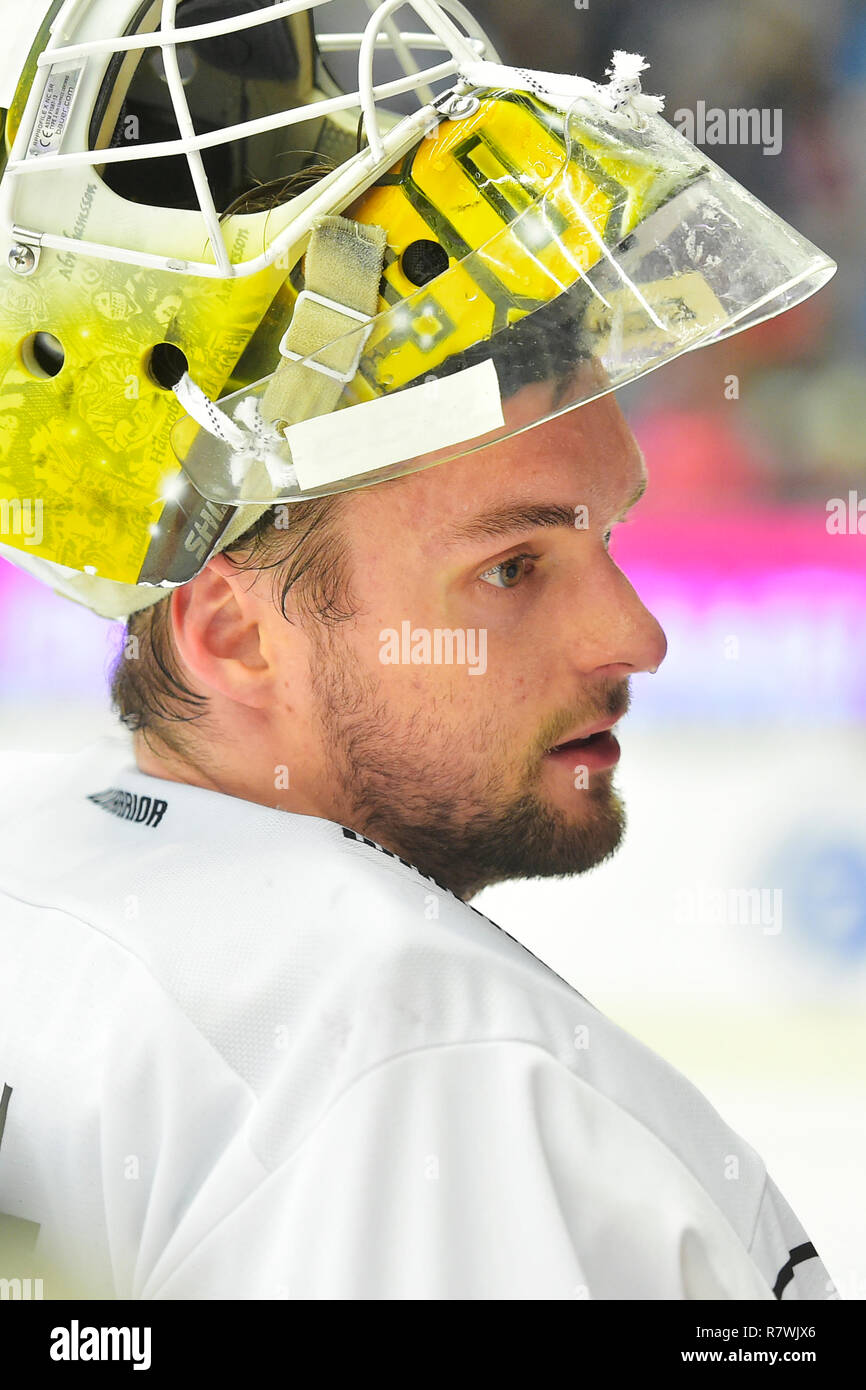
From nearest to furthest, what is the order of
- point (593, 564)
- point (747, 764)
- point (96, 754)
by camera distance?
point (593, 564)
point (96, 754)
point (747, 764)

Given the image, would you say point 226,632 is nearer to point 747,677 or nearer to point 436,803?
point 436,803

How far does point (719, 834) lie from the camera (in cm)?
219

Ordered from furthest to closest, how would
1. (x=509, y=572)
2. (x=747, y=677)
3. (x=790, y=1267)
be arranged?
(x=747, y=677) → (x=509, y=572) → (x=790, y=1267)

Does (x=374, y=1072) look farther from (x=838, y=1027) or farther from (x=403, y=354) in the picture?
(x=838, y=1027)

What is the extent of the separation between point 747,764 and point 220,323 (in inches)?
65.3

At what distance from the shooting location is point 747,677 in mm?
2371

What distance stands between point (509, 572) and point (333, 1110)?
0.40m

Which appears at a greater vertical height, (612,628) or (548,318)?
(548,318)

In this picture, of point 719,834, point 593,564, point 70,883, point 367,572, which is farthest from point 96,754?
point 719,834

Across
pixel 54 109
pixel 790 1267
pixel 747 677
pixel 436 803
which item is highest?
pixel 747 677

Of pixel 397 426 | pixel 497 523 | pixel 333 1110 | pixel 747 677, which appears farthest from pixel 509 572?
pixel 747 677

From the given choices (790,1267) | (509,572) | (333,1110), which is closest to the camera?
(333,1110)

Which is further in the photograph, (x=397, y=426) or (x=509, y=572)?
(x=509, y=572)

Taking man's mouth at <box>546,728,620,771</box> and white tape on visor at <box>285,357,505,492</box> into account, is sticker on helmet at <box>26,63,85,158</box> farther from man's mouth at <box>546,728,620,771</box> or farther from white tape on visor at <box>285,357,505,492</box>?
man's mouth at <box>546,728,620,771</box>
